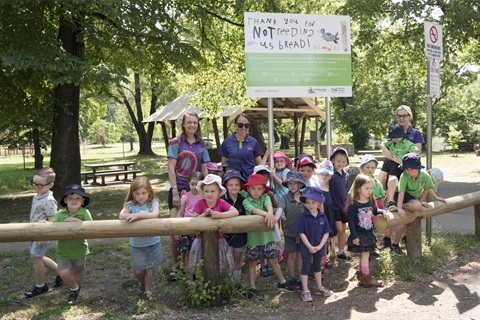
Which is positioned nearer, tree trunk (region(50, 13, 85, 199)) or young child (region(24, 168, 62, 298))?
young child (region(24, 168, 62, 298))

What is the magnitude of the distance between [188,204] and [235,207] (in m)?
0.55

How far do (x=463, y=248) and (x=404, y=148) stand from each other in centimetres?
176

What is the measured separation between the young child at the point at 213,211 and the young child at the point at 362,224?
4.37ft

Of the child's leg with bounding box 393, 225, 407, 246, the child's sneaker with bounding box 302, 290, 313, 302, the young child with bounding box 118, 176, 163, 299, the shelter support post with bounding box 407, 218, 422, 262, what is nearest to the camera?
the child's sneaker with bounding box 302, 290, 313, 302

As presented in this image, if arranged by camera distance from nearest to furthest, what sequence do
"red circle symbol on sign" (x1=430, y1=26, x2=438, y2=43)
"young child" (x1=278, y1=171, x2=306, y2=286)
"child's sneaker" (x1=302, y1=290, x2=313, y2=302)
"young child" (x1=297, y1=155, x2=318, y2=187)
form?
1. "child's sneaker" (x1=302, y1=290, x2=313, y2=302)
2. "young child" (x1=278, y1=171, x2=306, y2=286)
3. "young child" (x1=297, y1=155, x2=318, y2=187)
4. "red circle symbol on sign" (x1=430, y1=26, x2=438, y2=43)

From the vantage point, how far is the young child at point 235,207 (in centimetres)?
479

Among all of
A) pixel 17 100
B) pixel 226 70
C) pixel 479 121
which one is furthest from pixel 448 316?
pixel 479 121

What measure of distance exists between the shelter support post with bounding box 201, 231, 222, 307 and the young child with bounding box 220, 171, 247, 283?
0.31 m

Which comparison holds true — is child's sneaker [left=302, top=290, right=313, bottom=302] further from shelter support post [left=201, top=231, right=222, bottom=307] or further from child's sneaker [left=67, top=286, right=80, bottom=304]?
child's sneaker [left=67, top=286, right=80, bottom=304]

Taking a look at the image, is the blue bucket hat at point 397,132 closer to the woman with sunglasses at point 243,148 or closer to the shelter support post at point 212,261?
the woman with sunglasses at point 243,148

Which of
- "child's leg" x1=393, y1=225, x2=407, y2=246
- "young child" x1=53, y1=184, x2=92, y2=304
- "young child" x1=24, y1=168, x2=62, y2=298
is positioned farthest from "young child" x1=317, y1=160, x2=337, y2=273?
"young child" x1=24, y1=168, x2=62, y2=298

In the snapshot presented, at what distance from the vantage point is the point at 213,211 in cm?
436

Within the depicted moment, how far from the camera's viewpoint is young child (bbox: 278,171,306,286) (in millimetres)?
4871

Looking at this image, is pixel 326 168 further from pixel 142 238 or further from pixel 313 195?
pixel 142 238
